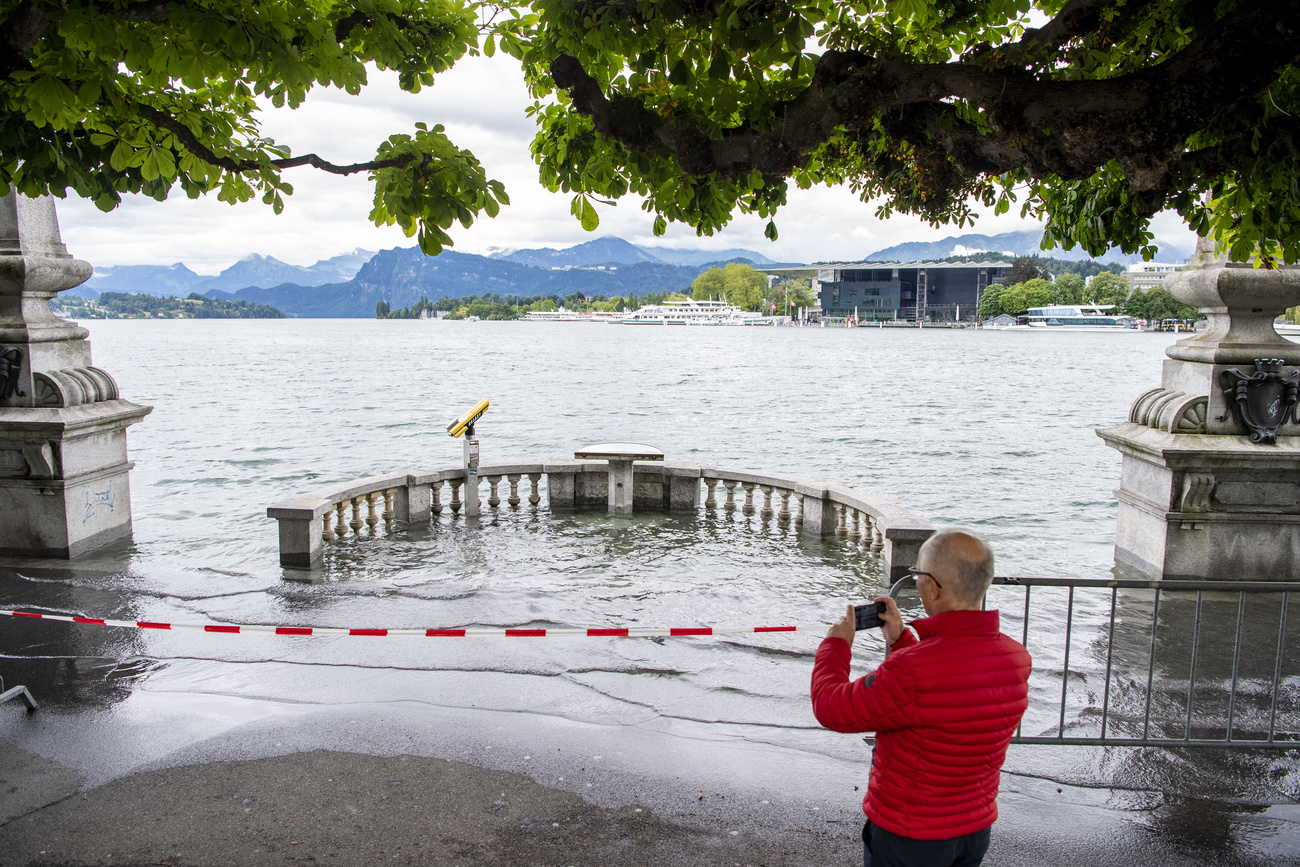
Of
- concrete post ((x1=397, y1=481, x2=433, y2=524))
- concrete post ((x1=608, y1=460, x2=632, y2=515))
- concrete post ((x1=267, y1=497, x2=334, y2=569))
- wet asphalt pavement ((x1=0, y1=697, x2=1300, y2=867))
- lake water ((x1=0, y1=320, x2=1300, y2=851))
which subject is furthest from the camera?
concrete post ((x1=608, y1=460, x2=632, y2=515))

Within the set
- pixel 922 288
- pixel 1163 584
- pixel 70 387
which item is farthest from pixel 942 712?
pixel 922 288

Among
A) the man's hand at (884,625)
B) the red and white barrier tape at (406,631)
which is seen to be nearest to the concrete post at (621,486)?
the red and white barrier tape at (406,631)

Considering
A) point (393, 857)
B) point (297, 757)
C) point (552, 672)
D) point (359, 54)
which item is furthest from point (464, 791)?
point (359, 54)

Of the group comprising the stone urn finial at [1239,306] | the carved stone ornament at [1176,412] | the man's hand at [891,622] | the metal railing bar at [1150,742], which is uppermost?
the stone urn finial at [1239,306]

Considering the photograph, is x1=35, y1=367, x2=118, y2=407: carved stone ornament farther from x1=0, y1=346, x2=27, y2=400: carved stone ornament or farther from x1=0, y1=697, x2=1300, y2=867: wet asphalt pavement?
x1=0, y1=697, x2=1300, y2=867: wet asphalt pavement

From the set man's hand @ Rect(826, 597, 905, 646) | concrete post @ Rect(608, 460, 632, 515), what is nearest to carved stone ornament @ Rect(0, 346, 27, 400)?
concrete post @ Rect(608, 460, 632, 515)

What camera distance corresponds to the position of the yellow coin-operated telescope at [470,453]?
12086mm

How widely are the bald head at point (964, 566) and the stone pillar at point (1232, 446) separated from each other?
6.84m

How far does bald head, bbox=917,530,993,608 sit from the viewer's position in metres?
2.81

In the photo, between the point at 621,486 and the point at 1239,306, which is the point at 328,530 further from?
the point at 1239,306

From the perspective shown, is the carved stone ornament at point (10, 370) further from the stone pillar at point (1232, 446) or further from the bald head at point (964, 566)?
the stone pillar at point (1232, 446)

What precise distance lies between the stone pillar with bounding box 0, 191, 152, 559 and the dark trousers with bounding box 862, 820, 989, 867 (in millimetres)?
9229

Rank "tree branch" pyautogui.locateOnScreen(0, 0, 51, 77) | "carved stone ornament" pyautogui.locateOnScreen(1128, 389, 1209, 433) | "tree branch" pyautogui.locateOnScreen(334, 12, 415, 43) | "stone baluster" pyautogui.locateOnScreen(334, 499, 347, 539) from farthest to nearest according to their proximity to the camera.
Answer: "stone baluster" pyautogui.locateOnScreen(334, 499, 347, 539)
"carved stone ornament" pyautogui.locateOnScreen(1128, 389, 1209, 433)
"tree branch" pyautogui.locateOnScreen(334, 12, 415, 43)
"tree branch" pyautogui.locateOnScreen(0, 0, 51, 77)

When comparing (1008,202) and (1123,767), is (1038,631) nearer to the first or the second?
(1123,767)
